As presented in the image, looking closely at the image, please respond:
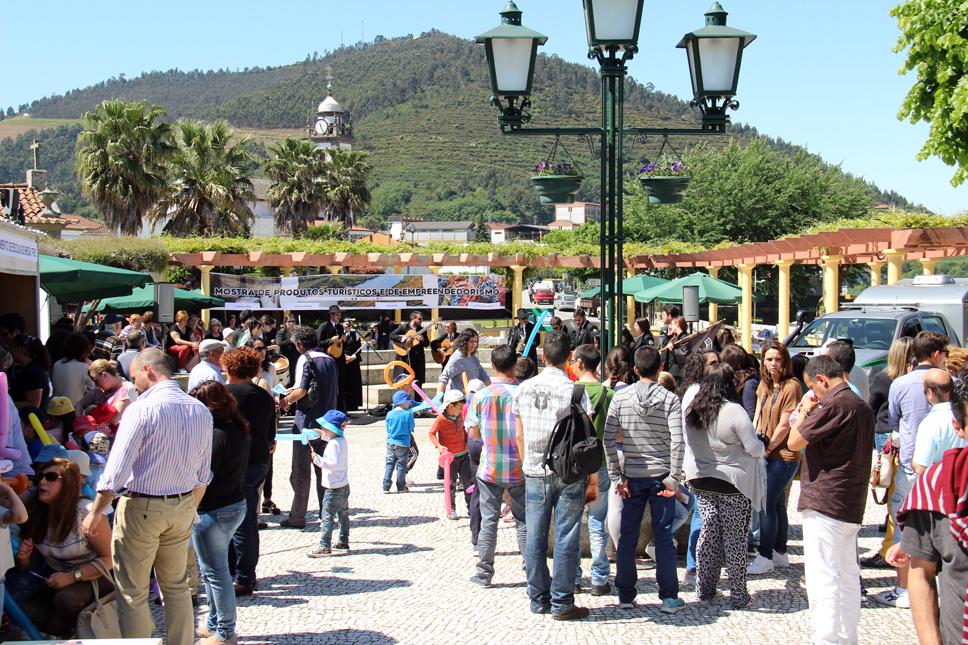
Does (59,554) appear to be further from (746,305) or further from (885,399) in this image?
(746,305)

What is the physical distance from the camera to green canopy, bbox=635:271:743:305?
64.6ft

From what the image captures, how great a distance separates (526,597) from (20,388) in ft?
12.5

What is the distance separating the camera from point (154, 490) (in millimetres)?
4781

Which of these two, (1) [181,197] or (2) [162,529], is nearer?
(2) [162,529]

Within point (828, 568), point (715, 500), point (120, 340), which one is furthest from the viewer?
point (120, 340)

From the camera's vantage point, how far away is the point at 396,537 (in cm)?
823

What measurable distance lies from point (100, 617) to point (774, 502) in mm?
4581

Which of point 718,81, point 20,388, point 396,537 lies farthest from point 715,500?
point 20,388

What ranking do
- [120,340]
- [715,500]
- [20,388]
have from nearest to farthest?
[715,500], [20,388], [120,340]

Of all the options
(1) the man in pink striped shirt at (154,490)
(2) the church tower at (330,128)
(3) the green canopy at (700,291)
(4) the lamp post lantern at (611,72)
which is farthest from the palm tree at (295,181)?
(2) the church tower at (330,128)

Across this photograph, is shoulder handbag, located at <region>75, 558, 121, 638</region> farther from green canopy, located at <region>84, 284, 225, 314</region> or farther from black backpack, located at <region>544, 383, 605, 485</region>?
green canopy, located at <region>84, 284, 225, 314</region>

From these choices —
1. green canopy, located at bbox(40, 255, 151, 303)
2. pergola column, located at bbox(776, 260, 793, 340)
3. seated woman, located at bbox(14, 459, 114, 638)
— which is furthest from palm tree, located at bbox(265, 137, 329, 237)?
seated woman, located at bbox(14, 459, 114, 638)

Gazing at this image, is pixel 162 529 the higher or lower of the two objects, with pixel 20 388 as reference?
lower

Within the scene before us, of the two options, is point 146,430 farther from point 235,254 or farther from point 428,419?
point 235,254
